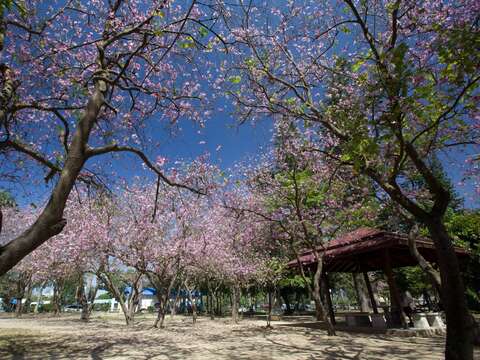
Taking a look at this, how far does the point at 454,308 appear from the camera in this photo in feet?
15.3

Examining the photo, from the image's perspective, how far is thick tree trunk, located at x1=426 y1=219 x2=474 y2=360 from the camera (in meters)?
4.49

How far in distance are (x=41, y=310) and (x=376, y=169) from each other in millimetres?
57368

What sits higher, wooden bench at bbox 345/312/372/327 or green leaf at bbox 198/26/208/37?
green leaf at bbox 198/26/208/37

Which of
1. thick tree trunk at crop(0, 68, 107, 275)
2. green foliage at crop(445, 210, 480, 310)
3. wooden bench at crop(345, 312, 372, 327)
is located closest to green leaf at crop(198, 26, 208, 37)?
thick tree trunk at crop(0, 68, 107, 275)

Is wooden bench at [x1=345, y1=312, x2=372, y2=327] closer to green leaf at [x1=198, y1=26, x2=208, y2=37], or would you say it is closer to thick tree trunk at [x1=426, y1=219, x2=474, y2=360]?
thick tree trunk at [x1=426, y1=219, x2=474, y2=360]

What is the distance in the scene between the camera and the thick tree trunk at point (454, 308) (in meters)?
4.49

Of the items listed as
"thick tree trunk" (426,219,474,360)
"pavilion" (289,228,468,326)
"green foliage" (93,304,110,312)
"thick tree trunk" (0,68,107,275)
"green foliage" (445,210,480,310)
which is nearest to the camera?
"thick tree trunk" (0,68,107,275)

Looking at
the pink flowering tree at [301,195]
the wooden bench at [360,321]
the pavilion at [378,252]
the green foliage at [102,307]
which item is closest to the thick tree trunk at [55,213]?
the pink flowering tree at [301,195]

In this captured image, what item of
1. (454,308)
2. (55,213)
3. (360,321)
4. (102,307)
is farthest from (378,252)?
(102,307)

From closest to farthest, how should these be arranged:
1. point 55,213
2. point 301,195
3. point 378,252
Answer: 1. point 55,213
2. point 378,252
3. point 301,195

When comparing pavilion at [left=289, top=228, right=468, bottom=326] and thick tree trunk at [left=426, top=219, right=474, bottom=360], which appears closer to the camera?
thick tree trunk at [left=426, top=219, right=474, bottom=360]

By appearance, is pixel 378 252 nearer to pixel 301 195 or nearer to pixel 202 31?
pixel 301 195

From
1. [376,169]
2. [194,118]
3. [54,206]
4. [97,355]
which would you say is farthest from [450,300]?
[97,355]

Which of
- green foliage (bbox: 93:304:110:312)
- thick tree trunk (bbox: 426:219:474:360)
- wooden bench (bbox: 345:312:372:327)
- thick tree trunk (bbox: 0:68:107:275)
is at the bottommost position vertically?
green foliage (bbox: 93:304:110:312)
